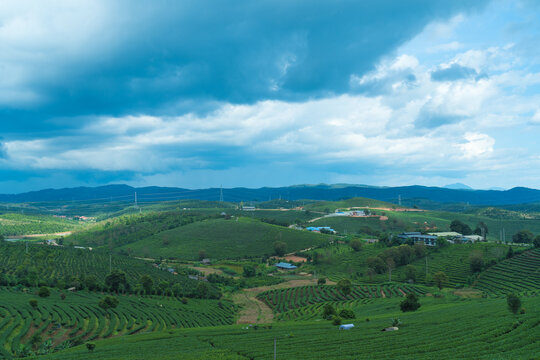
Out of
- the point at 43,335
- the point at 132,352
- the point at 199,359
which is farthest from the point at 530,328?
the point at 43,335

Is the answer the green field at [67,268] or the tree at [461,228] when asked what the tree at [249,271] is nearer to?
the green field at [67,268]

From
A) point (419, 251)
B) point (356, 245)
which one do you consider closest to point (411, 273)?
point (419, 251)

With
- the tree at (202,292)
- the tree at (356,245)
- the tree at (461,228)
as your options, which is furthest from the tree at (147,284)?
the tree at (461,228)

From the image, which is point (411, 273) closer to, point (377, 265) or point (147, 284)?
point (377, 265)

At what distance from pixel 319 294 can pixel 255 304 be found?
57.5 feet

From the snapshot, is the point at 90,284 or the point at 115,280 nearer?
the point at 90,284

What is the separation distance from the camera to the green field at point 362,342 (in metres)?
28.8

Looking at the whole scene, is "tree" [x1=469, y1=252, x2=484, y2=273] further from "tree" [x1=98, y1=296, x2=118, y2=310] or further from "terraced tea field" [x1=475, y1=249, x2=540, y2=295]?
"tree" [x1=98, y1=296, x2=118, y2=310]

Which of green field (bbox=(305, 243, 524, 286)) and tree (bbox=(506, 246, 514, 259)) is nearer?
tree (bbox=(506, 246, 514, 259))

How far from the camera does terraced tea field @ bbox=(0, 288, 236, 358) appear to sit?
1858 inches

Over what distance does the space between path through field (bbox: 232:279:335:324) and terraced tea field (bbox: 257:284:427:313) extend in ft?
7.97

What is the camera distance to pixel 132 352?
120 ft

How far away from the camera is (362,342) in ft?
114

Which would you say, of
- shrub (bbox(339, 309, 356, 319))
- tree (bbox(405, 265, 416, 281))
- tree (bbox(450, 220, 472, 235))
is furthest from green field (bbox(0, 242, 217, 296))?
tree (bbox(450, 220, 472, 235))
